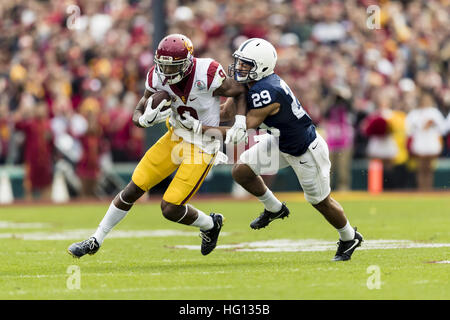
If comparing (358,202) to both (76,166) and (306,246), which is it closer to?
(76,166)

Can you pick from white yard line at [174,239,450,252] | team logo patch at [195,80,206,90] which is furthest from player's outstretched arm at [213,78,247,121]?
white yard line at [174,239,450,252]

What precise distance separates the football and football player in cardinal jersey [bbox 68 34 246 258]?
1.7 inches

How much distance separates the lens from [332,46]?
661 inches

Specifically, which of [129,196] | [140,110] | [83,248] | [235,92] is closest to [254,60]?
[235,92]

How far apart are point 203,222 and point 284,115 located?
1.10 metres

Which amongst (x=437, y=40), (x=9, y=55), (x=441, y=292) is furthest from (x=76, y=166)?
(x=441, y=292)

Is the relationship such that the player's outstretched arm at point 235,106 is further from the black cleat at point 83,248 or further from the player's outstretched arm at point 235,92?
the black cleat at point 83,248

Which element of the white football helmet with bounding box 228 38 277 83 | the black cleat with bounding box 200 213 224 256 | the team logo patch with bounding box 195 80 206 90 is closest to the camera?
the white football helmet with bounding box 228 38 277 83

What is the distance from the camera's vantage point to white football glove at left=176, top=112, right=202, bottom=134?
709cm

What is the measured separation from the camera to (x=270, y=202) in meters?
7.71

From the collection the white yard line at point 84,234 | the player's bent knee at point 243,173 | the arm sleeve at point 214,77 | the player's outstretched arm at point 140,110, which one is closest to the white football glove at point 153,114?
the player's outstretched arm at point 140,110

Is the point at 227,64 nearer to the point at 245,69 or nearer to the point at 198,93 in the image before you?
the point at 198,93

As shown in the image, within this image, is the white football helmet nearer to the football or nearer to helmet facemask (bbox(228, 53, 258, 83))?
helmet facemask (bbox(228, 53, 258, 83))
